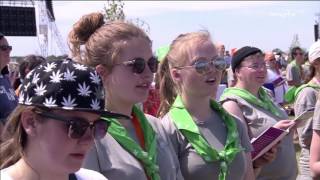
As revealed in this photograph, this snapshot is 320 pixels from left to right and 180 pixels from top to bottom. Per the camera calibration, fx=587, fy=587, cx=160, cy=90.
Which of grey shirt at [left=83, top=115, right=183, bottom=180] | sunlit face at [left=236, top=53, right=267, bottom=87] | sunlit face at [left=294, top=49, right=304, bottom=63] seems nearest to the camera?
grey shirt at [left=83, top=115, right=183, bottom=180]

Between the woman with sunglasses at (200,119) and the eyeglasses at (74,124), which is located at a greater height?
the eyeglasses at (74,124)

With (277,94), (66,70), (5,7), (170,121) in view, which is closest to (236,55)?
(170,121)

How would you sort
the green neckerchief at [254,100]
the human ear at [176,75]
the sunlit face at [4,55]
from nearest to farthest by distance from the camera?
the human ear at [176,75] → the green neckerchief at [254,100] → the sunlit face at [4,55]

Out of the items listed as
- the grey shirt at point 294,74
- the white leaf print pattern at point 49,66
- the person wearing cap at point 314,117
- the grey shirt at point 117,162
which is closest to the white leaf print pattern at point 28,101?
the white leaf print pattern at point 49,66

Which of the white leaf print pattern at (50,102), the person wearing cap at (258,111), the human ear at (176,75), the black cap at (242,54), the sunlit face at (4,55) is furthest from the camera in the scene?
the sunlit face at (4,55)

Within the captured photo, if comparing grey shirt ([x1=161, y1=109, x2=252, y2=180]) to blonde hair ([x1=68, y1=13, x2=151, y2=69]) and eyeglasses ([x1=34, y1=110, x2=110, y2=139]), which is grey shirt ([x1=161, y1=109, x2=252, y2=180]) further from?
eyeglasses ([x1=34, y1=110, x2=110, y2=139])

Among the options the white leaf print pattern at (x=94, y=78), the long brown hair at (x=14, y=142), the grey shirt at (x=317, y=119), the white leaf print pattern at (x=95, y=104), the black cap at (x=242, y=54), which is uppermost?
the white leaf print pattern at (x=94, y=78)

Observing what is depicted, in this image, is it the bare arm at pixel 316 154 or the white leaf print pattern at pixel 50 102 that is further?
the bare arm at pixel 316 154

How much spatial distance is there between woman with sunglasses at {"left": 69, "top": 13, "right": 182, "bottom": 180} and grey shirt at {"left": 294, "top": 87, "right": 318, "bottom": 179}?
1.69 metres

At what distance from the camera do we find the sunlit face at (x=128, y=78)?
110 inches

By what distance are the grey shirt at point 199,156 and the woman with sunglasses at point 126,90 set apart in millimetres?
379

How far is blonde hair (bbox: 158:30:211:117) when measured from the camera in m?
3.50

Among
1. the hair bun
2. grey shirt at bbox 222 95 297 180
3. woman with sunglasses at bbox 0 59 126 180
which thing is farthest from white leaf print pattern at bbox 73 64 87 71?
grey shirt at bbox 222 95 297 180

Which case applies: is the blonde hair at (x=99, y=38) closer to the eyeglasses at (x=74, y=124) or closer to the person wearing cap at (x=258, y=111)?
the eyeglasses at (x=74, y=124)
